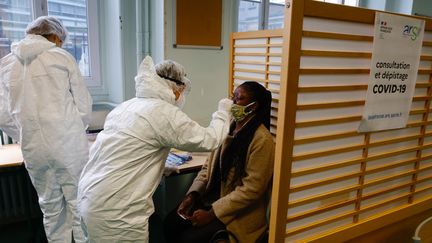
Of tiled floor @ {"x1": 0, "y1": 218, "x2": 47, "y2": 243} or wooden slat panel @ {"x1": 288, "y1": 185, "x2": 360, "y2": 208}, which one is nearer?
wooden slat panel @ {"x1": 288, "y1": 185, "x2": 360, "y2": 208}

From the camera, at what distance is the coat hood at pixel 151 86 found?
1.54 m

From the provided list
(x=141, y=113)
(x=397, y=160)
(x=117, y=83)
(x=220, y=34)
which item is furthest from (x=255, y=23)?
(x=397, y=160)

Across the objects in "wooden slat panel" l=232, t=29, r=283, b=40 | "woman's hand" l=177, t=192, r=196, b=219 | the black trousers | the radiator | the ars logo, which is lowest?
the radiator

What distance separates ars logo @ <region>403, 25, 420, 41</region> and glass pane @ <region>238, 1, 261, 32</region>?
2.64 m

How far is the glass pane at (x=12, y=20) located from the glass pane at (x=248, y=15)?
2057mm

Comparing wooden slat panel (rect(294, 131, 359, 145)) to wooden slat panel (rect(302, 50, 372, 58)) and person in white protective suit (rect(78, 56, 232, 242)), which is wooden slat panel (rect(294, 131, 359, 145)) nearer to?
wooden slat panel (rect(302, 50, 372, 58))

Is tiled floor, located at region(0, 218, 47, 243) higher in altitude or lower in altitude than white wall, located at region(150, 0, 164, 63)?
lower

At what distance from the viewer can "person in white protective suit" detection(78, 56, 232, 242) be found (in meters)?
1.46

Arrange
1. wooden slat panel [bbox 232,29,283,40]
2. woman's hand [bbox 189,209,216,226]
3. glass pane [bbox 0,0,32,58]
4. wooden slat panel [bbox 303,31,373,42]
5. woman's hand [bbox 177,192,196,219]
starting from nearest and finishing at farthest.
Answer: wooden slat panel [bbox 303,31,373,42] < wooden slat panel [bbox 232,29,283,40] < woman's hand [bbox 189,209,216,226] < woman's hand [bbox 177,192,196,219] < glass pane [bbox 0,0,32,58]

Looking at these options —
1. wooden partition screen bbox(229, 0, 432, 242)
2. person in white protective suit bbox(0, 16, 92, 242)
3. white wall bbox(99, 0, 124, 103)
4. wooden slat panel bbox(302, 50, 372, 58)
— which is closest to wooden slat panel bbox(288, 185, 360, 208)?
wooden partition screen bbox(229, 0, 432, 242)

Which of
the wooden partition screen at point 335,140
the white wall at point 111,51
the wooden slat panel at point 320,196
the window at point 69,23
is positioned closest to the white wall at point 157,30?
the white wall at point 111,51

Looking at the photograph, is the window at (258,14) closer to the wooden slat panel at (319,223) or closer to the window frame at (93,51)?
the window frame at (93,51)

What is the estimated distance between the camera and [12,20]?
2830 mm

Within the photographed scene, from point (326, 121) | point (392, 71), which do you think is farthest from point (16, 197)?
point (392, 71)
